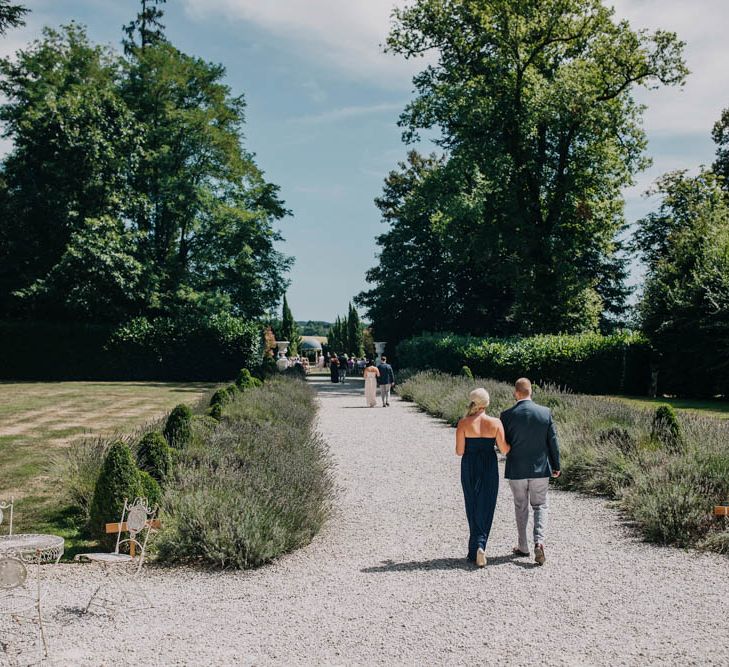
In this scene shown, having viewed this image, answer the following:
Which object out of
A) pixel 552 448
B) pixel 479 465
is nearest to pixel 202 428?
pixel 479 465

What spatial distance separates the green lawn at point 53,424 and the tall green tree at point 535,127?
Answer: 14.9 metres

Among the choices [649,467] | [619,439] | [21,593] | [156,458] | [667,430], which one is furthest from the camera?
[619,439]

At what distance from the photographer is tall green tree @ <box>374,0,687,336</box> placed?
94.6 feet

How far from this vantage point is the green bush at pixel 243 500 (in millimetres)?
6730

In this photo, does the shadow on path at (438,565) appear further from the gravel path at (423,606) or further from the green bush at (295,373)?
the green bush at (295,373)

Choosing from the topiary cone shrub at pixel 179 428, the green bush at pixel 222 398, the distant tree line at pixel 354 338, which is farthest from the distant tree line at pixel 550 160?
the distant tree line at pixel 354 338

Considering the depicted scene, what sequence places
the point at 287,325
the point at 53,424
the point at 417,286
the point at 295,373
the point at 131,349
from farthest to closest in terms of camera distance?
the point at 287,325, the point at 417,286, the point at 131,349, the point at 295,373, the point at 53,424

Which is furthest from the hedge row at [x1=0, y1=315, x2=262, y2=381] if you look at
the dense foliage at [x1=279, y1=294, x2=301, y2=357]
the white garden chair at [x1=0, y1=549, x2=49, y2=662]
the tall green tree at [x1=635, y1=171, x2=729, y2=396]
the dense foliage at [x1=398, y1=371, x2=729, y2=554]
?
the dense foliage at [x1=279, y1=294, x2=301, y2=357]

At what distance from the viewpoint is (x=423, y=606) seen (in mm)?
5594

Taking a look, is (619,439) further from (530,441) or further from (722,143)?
(722,143)

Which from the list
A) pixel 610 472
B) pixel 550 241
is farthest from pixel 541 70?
pixel 610 472

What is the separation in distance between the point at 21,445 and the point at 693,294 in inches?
873

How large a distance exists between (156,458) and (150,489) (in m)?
1.00

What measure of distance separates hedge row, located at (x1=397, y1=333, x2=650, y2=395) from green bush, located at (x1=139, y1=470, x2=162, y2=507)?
19.0m
